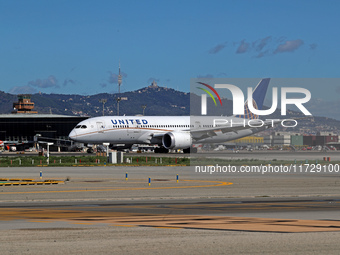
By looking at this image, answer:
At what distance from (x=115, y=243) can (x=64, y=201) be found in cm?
1551

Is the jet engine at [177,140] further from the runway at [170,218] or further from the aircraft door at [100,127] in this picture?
the runway at [170,218]

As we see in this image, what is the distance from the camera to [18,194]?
117 ft

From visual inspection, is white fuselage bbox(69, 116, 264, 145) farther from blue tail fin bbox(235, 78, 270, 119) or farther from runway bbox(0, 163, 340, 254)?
runway bbox(0, 163, 340, 254)

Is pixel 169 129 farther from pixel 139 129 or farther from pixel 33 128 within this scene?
pixel 33 128

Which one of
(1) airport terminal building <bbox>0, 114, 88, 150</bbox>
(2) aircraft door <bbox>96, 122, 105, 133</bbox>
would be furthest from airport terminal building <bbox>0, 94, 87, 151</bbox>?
(2) aircraft door <bbox>96, 122, 105, 133</bbox>

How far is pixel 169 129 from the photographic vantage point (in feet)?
321

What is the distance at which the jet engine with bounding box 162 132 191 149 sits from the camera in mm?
91062

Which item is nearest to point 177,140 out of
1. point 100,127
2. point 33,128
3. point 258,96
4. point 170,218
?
point 100,127

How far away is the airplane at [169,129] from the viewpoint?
92438 mm

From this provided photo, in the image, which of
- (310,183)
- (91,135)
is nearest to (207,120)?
(91,135)

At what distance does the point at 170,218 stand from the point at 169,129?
7497 centimetres

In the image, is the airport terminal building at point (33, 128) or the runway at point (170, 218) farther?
the airport terminal building at point (33, 128)

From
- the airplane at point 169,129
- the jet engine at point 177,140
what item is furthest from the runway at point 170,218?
the airplane at point 169,129

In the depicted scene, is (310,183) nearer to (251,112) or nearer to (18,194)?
(18,194)
